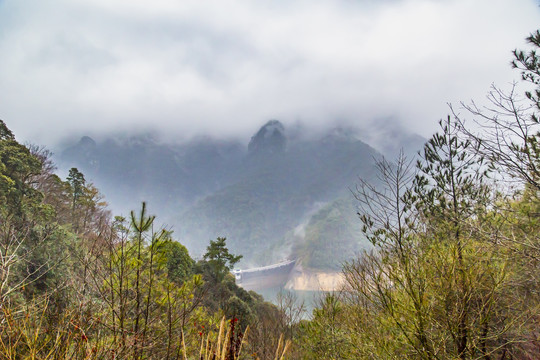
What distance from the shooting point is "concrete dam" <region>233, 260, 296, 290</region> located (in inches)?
5561

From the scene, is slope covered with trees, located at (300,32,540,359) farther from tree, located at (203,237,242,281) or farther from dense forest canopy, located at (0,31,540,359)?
tree, located at (203,237,242,281)

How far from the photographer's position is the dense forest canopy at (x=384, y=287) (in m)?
3.51

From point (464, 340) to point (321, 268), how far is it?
145337mm

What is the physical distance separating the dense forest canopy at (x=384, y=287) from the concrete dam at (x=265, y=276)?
438ft

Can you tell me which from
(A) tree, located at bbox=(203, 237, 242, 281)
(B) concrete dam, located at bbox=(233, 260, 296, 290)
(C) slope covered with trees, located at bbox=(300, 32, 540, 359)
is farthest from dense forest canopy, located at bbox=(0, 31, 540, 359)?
(B) concrete dam, located at bbox=(233, 260, 296, 290)

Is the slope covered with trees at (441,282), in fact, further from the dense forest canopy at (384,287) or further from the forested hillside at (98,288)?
the forested hillside at (98,288)

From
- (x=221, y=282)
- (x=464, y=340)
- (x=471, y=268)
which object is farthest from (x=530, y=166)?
(x=221, y=282)

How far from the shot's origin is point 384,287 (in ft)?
20.7

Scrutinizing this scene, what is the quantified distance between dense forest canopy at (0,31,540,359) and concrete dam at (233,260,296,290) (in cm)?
13342

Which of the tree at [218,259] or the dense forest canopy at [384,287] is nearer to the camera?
the dense forest canopy at [384,287]

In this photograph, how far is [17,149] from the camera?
19375 mm

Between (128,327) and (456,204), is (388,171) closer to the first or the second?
(456,204)

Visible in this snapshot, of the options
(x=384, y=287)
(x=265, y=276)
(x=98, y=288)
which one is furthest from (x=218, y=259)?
(x=265, y=276)

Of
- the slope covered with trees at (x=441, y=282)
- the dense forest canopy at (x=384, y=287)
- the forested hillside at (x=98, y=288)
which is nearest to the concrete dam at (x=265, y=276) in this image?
the forested hillside at (x=98, y=288)
